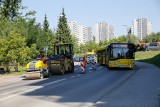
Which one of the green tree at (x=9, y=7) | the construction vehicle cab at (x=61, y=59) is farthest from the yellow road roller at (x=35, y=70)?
the green tree at (x=9, y=7)

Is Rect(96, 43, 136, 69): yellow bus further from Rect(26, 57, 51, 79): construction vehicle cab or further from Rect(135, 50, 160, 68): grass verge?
Rect(135, 50, 160, 68): grass verge

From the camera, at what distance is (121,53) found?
40188mm

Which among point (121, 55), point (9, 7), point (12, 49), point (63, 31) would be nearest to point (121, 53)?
point (121, 55)

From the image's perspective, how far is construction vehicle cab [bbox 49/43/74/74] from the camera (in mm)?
33969

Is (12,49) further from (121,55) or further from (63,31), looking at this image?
(63,31)

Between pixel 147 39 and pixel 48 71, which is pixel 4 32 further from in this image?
pixel 147 39

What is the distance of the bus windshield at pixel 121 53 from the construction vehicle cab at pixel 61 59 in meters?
5.14

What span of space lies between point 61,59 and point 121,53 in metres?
8.21

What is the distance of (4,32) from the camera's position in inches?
1891

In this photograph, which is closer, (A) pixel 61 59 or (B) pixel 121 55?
(A) pixel 61 59

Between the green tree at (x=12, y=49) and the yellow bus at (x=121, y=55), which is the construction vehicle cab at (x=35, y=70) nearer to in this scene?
the green tree at (x=12, y=49)

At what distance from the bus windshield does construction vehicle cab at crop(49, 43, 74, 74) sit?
5.14m

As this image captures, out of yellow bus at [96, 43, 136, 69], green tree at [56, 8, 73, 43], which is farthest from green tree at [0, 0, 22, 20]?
green tree at [56, 8, 73, 43]

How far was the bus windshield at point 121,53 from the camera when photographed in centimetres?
3994
